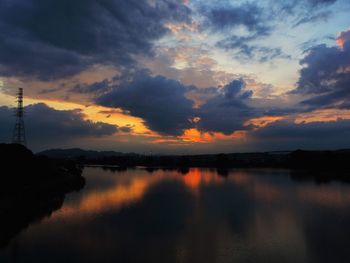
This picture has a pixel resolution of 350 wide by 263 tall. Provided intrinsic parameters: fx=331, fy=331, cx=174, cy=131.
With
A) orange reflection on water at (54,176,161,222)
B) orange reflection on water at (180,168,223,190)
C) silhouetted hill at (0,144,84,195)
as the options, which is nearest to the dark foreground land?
silhouetted hill at (0,144,84,195)

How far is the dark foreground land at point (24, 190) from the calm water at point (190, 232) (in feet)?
3.42

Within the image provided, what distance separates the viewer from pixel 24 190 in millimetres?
25672

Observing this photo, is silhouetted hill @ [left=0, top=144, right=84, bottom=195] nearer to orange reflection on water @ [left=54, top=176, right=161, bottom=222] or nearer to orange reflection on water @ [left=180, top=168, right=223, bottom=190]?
orange reflection on water @ [left=54, top=176, right=161, bottom=222]

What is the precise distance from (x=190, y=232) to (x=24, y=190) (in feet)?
50.7

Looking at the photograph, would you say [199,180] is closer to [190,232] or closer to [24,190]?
[24,190]

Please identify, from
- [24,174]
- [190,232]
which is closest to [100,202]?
[24,174]

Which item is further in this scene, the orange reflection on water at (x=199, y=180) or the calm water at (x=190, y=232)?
the orange reflection on water at (x=199, y=180)

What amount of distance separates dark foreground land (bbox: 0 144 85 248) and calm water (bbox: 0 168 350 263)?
1.04 m

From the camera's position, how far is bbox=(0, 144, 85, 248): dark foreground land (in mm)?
19389

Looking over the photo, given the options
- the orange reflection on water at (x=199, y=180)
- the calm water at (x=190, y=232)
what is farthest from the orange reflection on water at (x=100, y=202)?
the orange reflection on water at (x=199, y=180)

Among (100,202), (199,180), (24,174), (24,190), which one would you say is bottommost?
(100,202)

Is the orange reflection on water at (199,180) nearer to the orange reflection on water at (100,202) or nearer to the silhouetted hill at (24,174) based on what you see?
the orange reflection on water at (100,202)

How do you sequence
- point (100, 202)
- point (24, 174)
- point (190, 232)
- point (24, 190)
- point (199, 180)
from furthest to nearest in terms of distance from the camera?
point (199, 180) → point (24, 174) → point (100, 202) → point (24, 190) → point (190, 232)

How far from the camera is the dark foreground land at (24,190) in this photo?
63.6 ft
